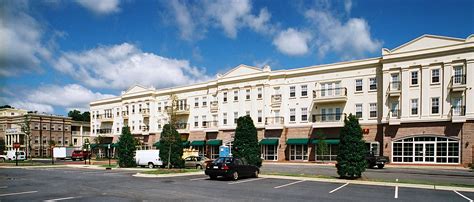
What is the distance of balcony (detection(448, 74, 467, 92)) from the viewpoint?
34.7 meters

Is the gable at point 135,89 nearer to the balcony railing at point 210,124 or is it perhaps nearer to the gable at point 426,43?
the balcony railing at point 210,124

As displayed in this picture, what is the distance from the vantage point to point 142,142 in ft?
201

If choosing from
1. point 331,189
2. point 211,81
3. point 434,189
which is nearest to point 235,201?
point 331,189

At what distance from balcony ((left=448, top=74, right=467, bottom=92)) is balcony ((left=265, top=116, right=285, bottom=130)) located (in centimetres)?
1907

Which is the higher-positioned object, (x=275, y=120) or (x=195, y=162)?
(x=275, y=120)

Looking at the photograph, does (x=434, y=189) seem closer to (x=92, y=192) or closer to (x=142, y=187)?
(x=142, y=187)

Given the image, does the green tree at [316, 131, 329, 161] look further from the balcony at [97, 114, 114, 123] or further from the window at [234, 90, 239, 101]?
the balcony at [97, 114, 114, 123]

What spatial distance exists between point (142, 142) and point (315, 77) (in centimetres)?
3226

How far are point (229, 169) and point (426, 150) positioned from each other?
25.0 metres

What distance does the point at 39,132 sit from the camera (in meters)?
83.3

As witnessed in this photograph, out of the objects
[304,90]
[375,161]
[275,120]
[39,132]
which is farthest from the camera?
[39,132]

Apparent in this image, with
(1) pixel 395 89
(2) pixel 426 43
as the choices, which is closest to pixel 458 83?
(2) pixel 426 43

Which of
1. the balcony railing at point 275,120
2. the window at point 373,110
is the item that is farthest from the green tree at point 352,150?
the balcony railing at point 275,120

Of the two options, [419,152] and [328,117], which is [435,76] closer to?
[419,152]
